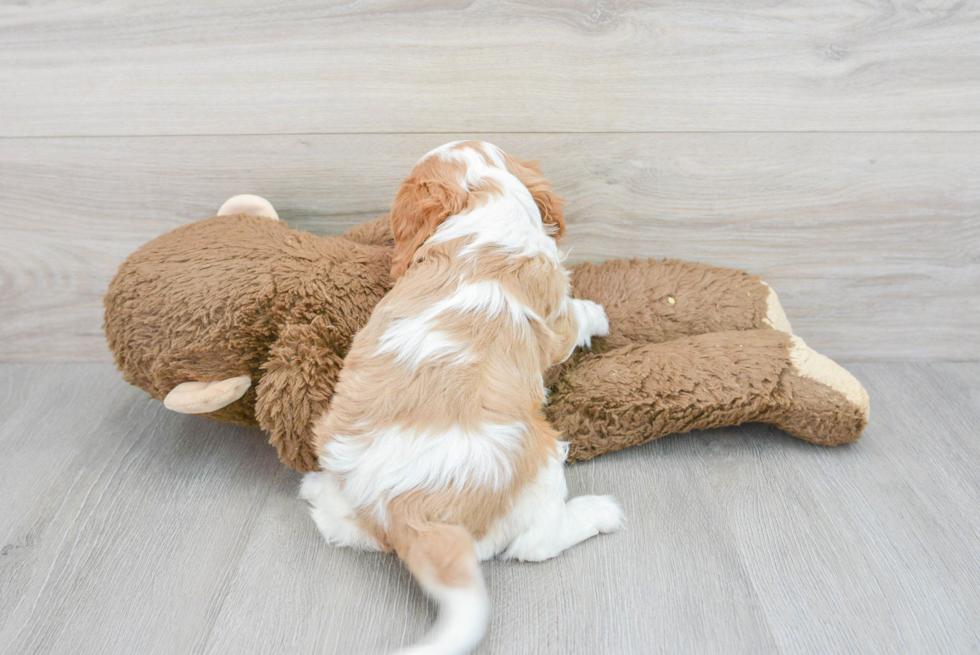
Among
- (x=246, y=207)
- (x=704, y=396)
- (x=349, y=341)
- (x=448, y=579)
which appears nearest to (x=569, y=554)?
(x=448, y=579)

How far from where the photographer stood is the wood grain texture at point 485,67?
1386mm

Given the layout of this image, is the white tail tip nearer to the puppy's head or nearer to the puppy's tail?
the puppy's tail

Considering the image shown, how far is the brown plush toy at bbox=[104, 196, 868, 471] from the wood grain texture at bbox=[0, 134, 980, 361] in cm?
11

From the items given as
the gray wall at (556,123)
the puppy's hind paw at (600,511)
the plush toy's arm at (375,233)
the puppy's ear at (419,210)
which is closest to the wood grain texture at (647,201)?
the gray wall at (556,123)

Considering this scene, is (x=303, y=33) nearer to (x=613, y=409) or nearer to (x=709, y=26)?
(x=709, y=26)

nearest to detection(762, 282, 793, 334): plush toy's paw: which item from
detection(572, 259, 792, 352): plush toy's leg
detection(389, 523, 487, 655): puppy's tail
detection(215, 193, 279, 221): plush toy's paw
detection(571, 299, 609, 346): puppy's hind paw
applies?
detection(572, 259, 792, 352): plush toy's leg

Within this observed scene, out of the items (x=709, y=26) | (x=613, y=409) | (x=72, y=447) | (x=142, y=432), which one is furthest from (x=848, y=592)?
(x=72, y=447)

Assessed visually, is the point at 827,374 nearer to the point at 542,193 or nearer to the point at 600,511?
the point at 600,511

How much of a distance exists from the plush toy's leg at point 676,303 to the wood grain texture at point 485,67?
32 cm

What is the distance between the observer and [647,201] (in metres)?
1.54

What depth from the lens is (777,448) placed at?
1.41m

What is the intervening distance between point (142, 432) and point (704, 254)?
4.26ft

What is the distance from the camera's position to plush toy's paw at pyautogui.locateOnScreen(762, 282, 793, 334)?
148cm

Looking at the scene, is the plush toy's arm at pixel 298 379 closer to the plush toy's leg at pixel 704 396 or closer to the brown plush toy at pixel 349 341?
the brown plush toy at pixel 349 341
